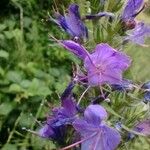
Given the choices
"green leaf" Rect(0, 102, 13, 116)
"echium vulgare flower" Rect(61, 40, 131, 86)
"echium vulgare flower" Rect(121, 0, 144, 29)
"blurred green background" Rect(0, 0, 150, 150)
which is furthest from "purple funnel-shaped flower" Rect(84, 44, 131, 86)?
"green leaf" Rect(0, 102, 13, 116)

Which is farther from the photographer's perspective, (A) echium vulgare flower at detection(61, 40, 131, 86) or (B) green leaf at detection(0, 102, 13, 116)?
(B) green leaf at detection(0, 102, 13, 116)

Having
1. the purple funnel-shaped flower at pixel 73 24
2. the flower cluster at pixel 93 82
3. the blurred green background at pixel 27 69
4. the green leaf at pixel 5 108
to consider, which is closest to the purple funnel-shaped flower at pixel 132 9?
the flower cluster at pixel 93 82

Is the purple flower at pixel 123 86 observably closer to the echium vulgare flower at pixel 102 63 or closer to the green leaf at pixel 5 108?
the echium vulgare flower at pixel 102 63

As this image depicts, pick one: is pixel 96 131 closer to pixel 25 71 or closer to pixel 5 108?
pixel 5 108

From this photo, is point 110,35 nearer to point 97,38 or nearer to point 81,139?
point 97,38

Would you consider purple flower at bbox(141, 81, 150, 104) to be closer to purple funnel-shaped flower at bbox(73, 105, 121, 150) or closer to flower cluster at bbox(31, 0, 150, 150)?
flower cluster at bbox(31, 0, 150, 150)

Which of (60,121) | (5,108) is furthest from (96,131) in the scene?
(5,108)
